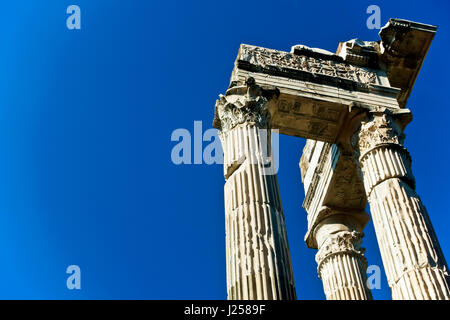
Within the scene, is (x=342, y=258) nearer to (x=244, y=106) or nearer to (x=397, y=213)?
(x=397, y=213)

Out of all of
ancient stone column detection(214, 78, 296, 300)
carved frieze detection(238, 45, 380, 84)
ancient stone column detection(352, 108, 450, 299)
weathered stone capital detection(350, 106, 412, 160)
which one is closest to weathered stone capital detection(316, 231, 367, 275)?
weathered stone capital detection(350, 106, 412, 160)

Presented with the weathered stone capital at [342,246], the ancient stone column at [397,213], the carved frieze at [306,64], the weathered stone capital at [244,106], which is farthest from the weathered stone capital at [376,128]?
the weathered stone capital at [342,246]

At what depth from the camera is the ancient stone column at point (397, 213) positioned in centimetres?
1488

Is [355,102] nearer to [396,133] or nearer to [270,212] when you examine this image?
[396,133]

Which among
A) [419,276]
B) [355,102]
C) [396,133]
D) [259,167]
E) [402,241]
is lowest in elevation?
[419,276]

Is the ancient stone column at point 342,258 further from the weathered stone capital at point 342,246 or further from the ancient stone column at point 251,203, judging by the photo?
the ancient stone column at point 251,203

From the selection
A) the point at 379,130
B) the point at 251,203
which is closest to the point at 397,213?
the point at 379,130

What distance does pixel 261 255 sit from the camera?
1345 centimetres

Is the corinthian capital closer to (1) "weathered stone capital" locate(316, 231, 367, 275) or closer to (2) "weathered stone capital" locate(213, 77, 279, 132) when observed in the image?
(2) "weathered stone capital" locate(213, 77, 279, 132)

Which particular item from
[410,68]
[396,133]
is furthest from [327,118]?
[410,68]

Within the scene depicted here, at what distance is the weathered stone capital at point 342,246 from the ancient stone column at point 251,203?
676 centimetres

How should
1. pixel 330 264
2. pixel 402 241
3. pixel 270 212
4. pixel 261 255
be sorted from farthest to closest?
pixel 330 264 → pixel 402 241 → pixel 270 212 → pixel 261 255

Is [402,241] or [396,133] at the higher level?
[396,133]
